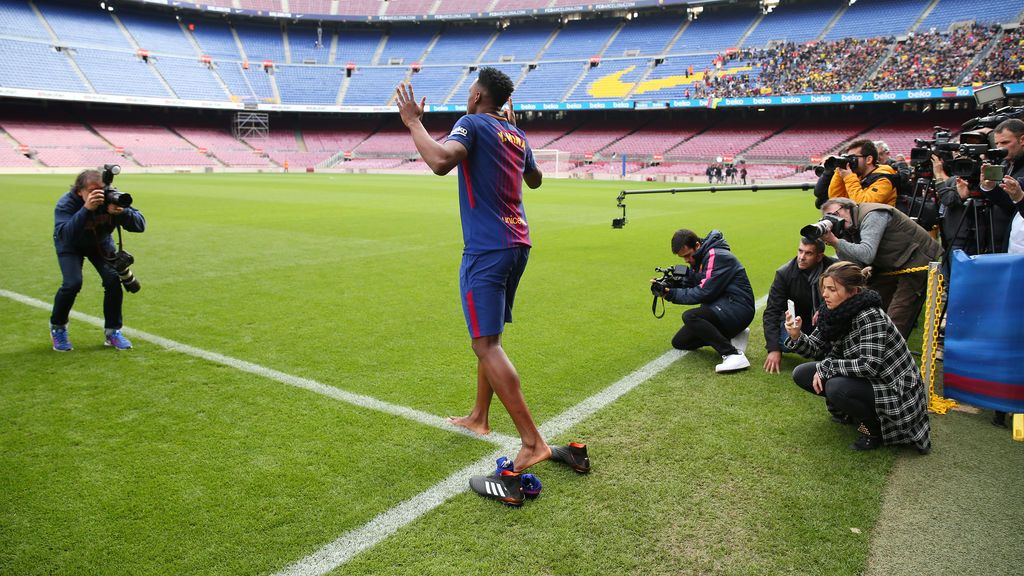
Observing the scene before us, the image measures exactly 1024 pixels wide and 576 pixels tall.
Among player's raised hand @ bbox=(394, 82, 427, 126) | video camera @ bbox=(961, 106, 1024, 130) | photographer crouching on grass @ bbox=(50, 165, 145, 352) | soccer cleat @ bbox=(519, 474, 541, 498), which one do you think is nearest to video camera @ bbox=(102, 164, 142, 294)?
photographer crouching on grass @ bbox=(50, 165, 145, 352)

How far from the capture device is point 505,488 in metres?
3.18

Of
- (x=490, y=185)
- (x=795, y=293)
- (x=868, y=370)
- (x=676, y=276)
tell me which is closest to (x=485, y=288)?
(x=490, y=185)

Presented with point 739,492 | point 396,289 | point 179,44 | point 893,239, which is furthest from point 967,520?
point 179,44

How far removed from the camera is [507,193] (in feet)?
11.3

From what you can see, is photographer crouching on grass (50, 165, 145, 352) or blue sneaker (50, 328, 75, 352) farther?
blue sneaker (50, 328, 75, 352)

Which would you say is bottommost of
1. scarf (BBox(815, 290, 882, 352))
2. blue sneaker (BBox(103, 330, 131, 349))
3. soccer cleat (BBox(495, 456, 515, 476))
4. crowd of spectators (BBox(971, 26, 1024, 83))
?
soccer cleat (BBox(495, 456, 515, 476))

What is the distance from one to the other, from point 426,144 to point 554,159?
49524 mm

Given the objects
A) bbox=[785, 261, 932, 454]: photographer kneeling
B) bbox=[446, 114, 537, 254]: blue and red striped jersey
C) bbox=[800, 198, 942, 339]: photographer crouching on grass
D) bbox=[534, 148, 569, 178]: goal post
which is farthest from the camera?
bbox=[534, 148, 569, 178]: goal post

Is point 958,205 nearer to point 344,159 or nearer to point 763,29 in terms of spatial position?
point 763,29

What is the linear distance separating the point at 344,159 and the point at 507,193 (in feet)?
206

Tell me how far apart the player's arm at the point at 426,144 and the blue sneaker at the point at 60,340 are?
4560 millimetres

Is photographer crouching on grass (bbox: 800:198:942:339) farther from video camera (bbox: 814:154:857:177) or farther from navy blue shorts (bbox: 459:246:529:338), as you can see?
navy blue shorts (bbox: 459:246:529:338)

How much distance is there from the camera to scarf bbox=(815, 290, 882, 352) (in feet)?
12.4

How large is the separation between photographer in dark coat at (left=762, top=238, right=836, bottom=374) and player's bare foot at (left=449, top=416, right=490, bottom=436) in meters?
2.68
